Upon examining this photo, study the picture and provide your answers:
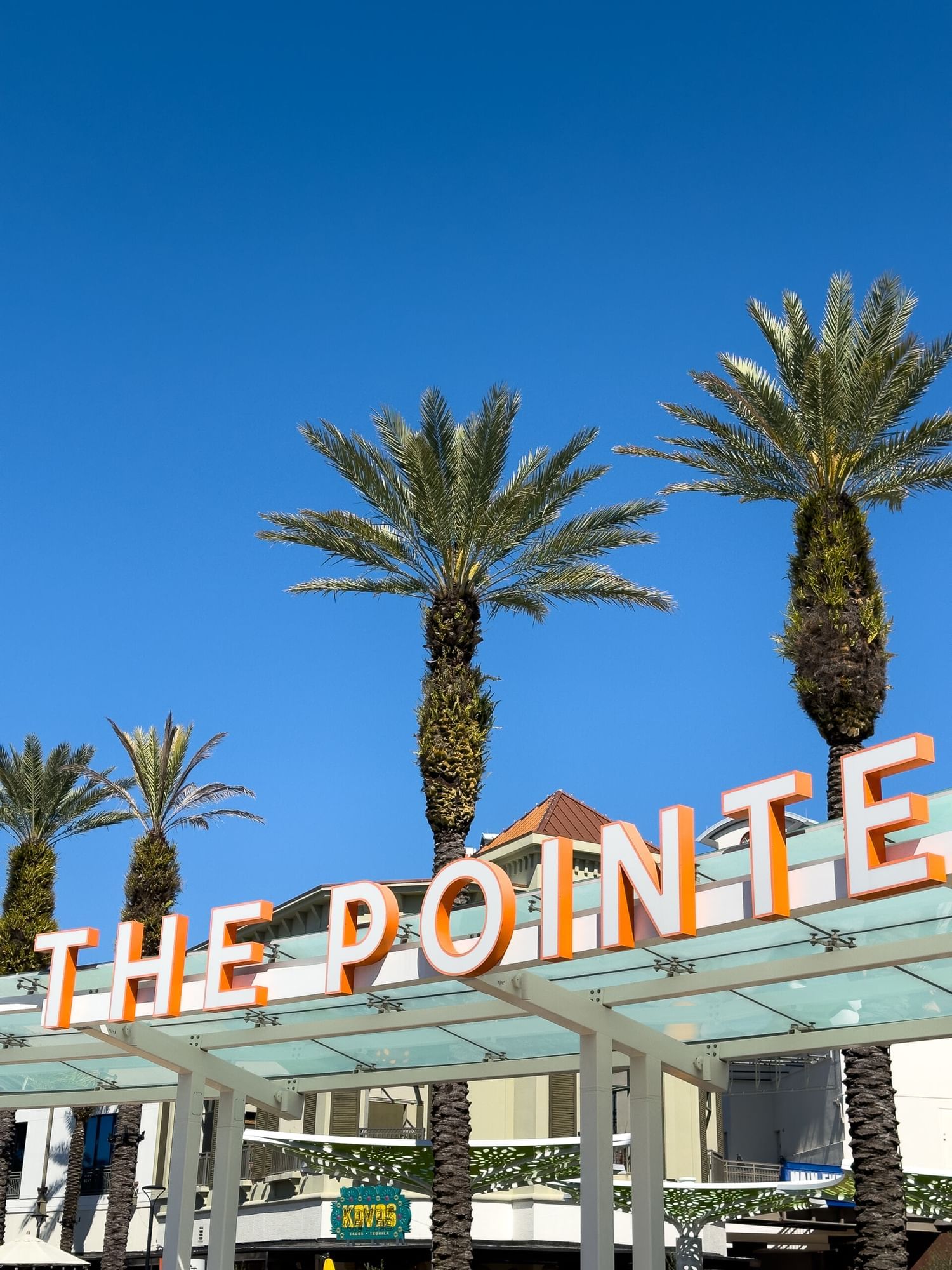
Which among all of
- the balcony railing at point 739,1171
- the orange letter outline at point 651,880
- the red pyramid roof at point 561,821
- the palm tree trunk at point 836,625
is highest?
the red pyramid roof at point 561,821

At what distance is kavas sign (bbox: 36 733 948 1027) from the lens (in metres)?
12.2

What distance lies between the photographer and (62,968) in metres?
18.9

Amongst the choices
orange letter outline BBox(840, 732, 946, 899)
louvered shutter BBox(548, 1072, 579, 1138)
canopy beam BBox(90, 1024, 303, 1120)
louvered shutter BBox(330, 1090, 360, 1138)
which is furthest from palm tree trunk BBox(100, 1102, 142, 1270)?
orange letter outline BBox(840, 732, 946, 899)

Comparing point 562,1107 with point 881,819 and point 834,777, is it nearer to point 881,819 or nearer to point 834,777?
point 834,777

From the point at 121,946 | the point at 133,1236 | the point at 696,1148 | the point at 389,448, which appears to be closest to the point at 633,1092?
the point at 121,946

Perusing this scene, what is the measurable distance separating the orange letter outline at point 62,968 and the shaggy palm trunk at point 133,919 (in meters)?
15.4

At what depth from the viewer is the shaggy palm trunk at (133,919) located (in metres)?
35.0

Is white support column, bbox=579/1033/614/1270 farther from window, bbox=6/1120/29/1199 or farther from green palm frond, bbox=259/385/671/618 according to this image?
window, bbox=6/1120/29/1199

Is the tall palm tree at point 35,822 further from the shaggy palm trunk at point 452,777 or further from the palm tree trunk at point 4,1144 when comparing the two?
the shaggy palm trunk at point 452,777

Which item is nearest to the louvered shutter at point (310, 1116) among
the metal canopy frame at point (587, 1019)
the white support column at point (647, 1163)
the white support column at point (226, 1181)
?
the metal canopy frame at point (587, 1019)

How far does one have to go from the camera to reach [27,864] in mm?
→ 38469

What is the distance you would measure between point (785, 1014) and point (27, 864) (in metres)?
27.3

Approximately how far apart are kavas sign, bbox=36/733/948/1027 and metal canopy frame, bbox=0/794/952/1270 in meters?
0.23

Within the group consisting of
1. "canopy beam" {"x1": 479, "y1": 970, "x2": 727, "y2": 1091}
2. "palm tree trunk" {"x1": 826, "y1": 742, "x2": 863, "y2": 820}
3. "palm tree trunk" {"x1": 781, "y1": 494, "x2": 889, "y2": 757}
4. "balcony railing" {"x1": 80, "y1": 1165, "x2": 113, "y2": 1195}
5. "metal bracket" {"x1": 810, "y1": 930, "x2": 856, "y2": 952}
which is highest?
"palm tree trunk" {"x1": 781, "y1": 494, "x2": 889, "y2": 757}
